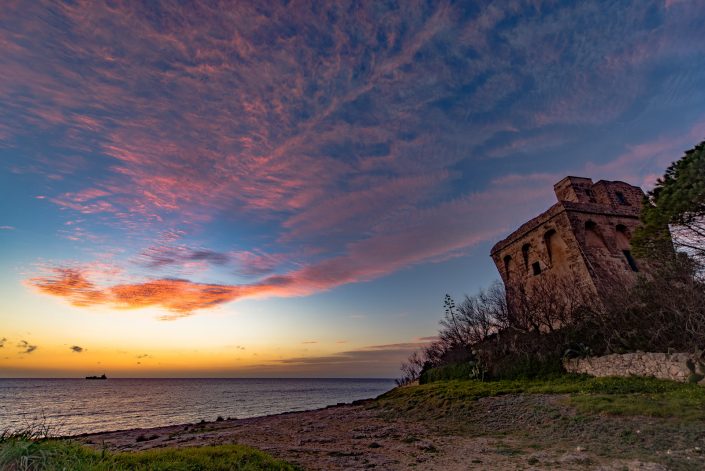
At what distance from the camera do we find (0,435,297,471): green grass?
5402 mm

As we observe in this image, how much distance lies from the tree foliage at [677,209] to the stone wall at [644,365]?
16.8 feet

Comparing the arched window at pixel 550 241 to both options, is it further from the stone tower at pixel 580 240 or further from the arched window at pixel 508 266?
the arched window at pixel 508 266

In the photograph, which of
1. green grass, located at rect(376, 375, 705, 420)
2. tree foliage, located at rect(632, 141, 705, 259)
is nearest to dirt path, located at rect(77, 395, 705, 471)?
green grass, located at rect(376, 375, 705, 420)

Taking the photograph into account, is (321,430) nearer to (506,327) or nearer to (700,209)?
(506,327)

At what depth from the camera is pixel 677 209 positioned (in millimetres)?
16562

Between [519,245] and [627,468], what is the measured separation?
29.0 metres

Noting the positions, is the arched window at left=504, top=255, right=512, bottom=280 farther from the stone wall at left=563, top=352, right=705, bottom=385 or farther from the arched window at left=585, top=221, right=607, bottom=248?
the stone wall at left=563, top=352, right=705, bottom=385

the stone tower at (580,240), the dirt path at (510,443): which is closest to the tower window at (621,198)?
the stone tower at (580,240)

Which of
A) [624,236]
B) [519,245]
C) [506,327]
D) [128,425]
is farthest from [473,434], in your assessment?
[128,425]

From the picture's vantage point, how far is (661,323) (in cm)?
1784

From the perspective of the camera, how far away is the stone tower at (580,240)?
91.8ft

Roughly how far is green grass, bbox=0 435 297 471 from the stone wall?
1780cm

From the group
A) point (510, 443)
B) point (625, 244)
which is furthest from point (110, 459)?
point (625, 244)

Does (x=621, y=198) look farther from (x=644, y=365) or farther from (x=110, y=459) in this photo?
(x=110, y=459)
